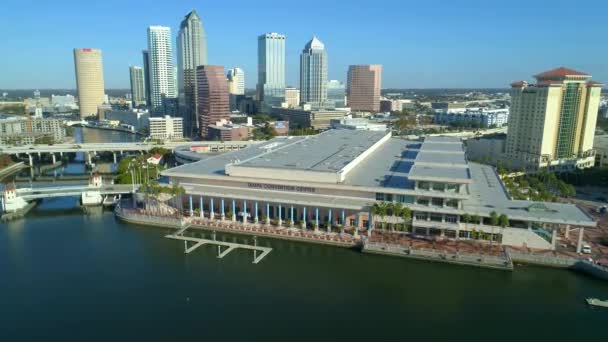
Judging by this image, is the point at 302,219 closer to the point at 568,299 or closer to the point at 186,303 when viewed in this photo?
the point at 186,303

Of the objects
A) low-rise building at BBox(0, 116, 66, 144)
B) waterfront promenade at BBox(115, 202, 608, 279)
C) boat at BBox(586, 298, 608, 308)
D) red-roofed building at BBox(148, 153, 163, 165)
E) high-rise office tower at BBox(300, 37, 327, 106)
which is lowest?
boat at BBox(586, 298, 608, 308)

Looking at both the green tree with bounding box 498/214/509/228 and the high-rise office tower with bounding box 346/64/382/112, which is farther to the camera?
the high-rise office tower with bounding box 346/64/382/112

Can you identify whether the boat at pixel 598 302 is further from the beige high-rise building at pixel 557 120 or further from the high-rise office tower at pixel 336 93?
the high-rise office tower at pixel 336 93

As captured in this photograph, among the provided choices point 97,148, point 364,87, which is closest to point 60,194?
point 97,148

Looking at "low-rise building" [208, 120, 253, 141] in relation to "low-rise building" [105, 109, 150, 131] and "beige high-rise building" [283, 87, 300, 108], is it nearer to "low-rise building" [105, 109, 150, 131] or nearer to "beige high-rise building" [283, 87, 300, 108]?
"low-rise building" [105, 109, 150, 131]

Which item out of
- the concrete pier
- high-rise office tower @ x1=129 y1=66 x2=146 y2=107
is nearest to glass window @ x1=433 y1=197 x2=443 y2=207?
the concrete pier

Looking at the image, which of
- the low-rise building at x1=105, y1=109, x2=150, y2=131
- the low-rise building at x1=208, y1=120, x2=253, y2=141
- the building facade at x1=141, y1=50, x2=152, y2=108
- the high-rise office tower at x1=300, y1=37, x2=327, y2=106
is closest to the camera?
the low-rise building at x1=208, y1=120, x2=253, y2=141

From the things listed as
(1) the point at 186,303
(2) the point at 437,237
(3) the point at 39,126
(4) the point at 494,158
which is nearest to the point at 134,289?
(1) the point at 186,303

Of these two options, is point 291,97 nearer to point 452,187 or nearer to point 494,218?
point 452,187

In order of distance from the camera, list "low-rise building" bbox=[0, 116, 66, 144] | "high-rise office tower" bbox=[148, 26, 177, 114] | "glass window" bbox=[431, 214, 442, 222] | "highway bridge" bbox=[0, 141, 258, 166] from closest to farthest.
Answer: "glass window" bbox=[431, 214, 442, 222] < "highway bridge" bbox=[0, 141, 258, 166] < "low-rise building" bbox=[0, 116, 66, 144] < "high-rise office tower" bbox=[148, 26, 177, 114]
